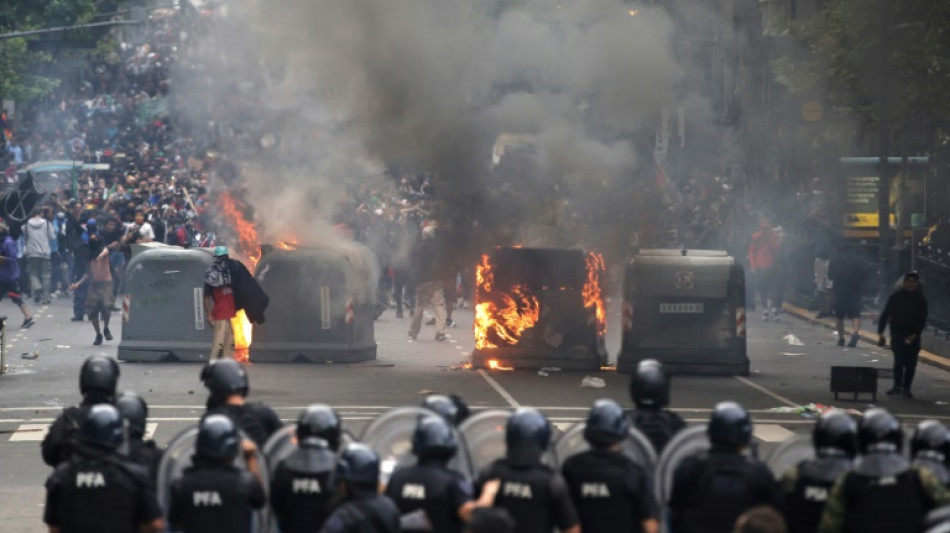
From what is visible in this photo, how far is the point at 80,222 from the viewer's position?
33.3 meters

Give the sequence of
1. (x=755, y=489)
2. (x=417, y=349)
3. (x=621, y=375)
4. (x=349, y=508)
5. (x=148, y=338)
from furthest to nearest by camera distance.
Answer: (x=417, y=349)
(x=148, y=338)
(x=621, y=375)
(x=755, y=489)
(x=349, y=508)

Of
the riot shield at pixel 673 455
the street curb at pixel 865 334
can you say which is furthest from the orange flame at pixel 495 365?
the riot shield at pixel 673 455

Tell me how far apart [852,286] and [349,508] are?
66.6 ft

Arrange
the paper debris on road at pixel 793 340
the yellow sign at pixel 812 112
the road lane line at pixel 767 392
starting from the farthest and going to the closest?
1. the yellow sign at pixel 812 112
2. the paper debris on road at pixel 793 340
3. the road lane line at pixel 767 392

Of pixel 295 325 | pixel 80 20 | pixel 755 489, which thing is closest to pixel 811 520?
pixel 755 489

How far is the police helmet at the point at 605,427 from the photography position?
836 cm

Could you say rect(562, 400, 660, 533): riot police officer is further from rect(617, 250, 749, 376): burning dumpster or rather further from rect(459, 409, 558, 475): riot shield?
rect(617, 250, 749, 376): burning dumpster

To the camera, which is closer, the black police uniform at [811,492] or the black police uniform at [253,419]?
the black police uniform at [811,492]

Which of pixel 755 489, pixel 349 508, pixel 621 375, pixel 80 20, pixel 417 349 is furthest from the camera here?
pixel 80 20

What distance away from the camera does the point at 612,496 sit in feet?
27.0

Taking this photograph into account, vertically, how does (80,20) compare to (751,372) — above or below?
above

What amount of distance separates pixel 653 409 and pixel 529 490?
1783 mm

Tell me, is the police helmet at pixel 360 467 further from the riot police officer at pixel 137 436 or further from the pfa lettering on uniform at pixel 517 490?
the riot police officer at pixel 137 436

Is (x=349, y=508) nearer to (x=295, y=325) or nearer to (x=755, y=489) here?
(x=755, y=489)
